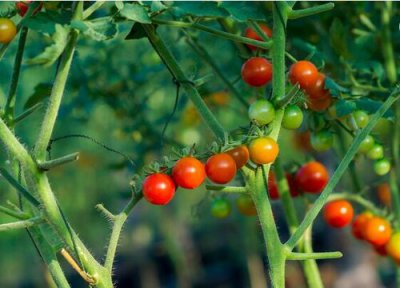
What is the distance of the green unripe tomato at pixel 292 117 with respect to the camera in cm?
112

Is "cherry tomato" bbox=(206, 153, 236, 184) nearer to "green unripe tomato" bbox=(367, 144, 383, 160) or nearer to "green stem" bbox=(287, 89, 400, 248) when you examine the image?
"green stem" bbox=(287, 89, 400, 248)

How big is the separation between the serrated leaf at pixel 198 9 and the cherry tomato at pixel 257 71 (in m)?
0.12

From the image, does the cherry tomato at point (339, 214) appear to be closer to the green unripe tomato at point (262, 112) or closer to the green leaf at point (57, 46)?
the green unripe tomato at point (262, 112)

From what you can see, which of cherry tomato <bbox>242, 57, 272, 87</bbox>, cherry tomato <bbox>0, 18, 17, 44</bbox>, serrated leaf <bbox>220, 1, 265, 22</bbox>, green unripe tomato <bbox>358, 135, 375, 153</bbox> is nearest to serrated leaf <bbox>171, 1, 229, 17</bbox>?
serrated leaf <bbox>220, 1, 265, 22</bbox>

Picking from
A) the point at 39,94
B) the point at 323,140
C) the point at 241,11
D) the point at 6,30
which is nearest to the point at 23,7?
the point at 6,30

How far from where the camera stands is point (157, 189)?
3.53 ft

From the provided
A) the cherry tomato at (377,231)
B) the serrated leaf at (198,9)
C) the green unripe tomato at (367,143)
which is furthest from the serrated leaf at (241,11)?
the cherry tomato at (377,231)

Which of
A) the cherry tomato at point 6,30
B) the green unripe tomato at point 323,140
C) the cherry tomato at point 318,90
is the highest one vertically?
the cherry tomato at point 6,30

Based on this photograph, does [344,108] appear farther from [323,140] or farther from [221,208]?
[221,208]

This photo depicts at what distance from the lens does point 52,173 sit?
398cm

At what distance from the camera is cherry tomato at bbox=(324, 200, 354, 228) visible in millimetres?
1504

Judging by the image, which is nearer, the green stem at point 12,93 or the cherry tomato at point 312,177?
the green stem at point 12,93

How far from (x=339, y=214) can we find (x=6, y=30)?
0.76 m

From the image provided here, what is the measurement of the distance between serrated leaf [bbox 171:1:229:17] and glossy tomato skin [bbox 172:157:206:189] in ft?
0.66
